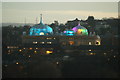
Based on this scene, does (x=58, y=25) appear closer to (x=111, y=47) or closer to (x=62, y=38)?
(x=62, y=38)

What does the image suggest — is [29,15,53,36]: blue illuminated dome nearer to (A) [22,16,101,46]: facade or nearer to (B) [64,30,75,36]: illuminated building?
(A) [22,16,101,46]: facade

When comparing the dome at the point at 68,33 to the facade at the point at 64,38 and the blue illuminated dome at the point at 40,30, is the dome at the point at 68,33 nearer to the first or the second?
the facade at the point at 64,38

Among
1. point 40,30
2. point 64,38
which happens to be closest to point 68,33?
point 64,38

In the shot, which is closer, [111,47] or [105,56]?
[105,56]

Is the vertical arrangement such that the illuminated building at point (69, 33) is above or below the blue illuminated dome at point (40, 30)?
below

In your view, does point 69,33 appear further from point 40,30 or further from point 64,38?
point 40,30

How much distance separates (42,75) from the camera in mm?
2850

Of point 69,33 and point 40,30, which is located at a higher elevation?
point 40,30

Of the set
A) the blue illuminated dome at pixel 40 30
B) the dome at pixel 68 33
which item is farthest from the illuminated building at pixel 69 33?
the blue illuminated dome at pixel 40 30

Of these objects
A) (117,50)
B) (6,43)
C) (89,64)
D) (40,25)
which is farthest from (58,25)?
(89,64)

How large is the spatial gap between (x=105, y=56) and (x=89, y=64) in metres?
0.71

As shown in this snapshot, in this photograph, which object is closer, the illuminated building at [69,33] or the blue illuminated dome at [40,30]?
the illuminated building at [69,33]

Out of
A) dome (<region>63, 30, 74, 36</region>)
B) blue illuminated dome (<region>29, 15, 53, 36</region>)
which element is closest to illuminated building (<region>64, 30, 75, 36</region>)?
dome (<region>63, 30, 74, 36</region>)

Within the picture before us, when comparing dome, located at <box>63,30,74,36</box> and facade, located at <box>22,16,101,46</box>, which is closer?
facade, located at <box>22,16,101,46</box>
